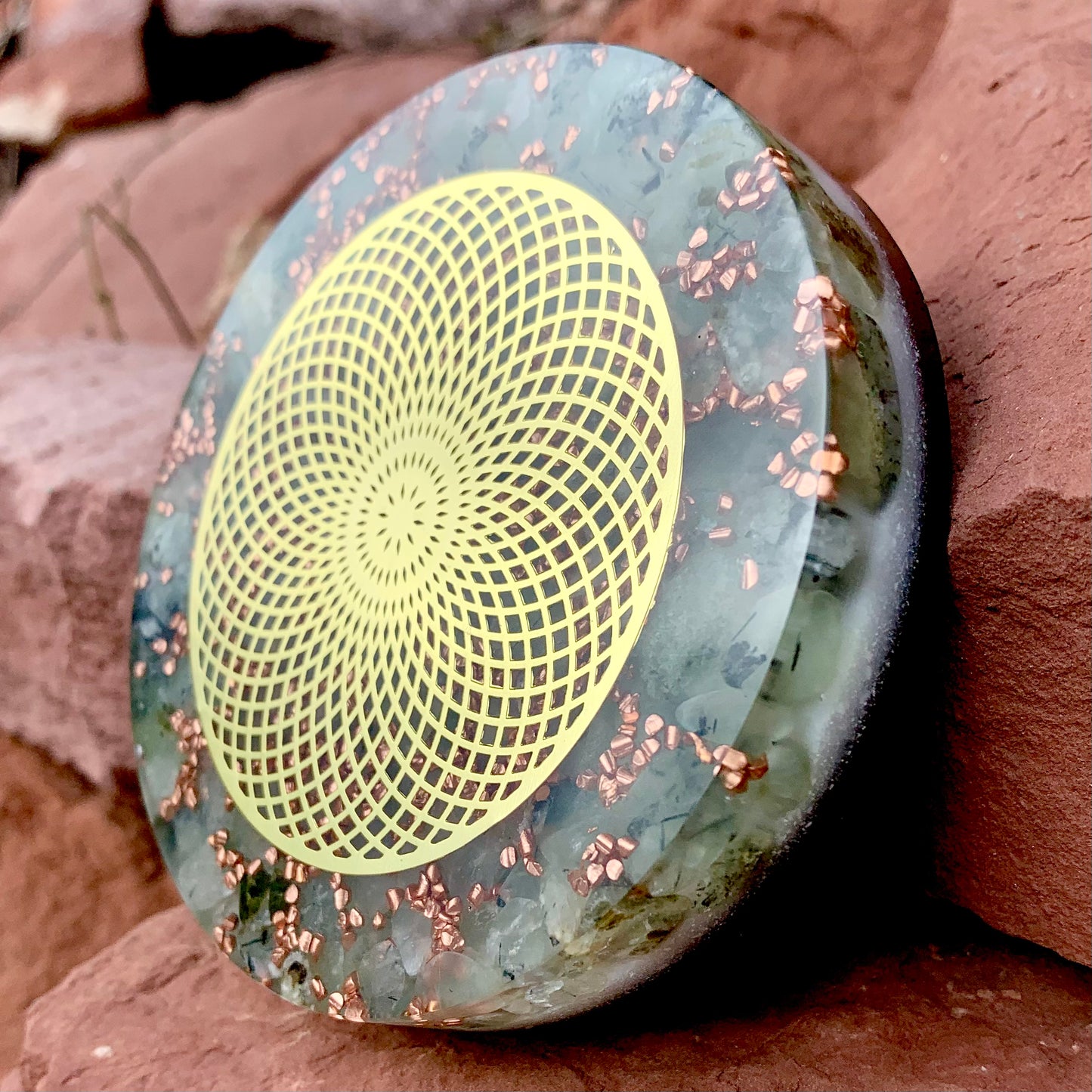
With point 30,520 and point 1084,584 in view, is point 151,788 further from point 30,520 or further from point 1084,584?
point 1084,584

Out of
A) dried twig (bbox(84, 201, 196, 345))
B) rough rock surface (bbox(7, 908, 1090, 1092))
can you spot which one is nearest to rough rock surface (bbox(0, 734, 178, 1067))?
rough rock surface (bbox(7, 908, 1090, 1092))

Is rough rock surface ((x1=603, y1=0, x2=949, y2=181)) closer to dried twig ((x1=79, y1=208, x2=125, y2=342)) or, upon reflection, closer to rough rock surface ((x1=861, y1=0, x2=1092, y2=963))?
rough rock surface ((x1=861, y1=0, x2=1092, y2=963))

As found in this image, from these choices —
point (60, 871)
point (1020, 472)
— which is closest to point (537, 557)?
point (1020, 472)

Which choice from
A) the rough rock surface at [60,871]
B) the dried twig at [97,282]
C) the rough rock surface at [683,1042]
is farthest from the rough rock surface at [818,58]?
the rough rock surface at [60,871]

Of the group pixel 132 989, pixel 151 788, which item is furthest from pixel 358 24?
pixel 132 989

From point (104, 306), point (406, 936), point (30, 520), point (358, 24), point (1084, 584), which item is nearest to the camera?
point (1084, 584)

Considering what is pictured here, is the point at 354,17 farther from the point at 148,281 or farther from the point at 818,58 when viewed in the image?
the point at 818,58

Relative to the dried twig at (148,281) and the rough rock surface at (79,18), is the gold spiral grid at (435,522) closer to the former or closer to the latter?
the dried twig at (148,281)
